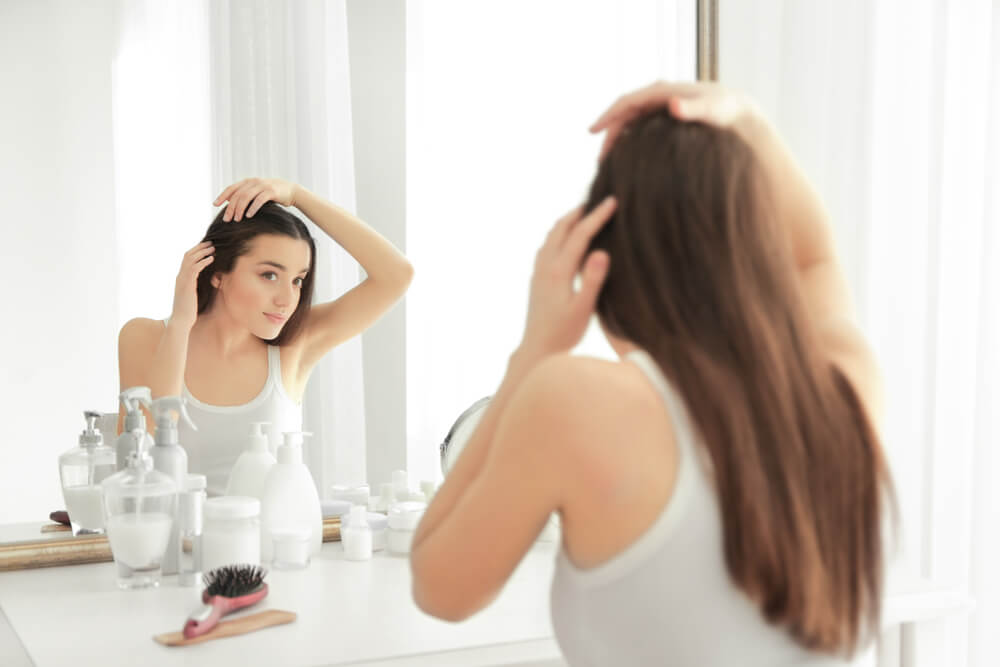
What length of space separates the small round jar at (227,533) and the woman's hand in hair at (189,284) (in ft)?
0.98

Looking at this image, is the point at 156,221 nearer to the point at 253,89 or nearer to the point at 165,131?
the point at 165,131

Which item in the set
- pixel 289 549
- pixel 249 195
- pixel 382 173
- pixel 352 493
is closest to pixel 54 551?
pixel 289 549

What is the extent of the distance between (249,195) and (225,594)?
1.98 feet

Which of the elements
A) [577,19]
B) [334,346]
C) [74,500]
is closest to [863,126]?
[577,19]

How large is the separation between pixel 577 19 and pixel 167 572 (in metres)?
1.18

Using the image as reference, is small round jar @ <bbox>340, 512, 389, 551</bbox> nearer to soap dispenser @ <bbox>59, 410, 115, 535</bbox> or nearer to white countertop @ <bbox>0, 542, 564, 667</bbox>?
white countertop @ <bbox>0, 542, 564, 667</bbox>

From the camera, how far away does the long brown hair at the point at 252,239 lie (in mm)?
1453

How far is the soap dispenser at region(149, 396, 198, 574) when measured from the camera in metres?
1.28

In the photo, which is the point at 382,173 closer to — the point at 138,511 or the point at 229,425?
the point at 229,425

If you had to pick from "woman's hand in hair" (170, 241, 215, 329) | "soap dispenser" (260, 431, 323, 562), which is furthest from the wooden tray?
"woman's hand in hair" (170, 241, 215, 329)

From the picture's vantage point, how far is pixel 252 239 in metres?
1.47

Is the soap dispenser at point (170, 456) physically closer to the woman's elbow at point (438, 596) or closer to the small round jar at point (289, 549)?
the small round jar at point (289, 549)

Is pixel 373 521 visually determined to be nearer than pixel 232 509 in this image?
No

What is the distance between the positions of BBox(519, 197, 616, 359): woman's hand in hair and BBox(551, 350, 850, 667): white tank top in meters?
0.08
